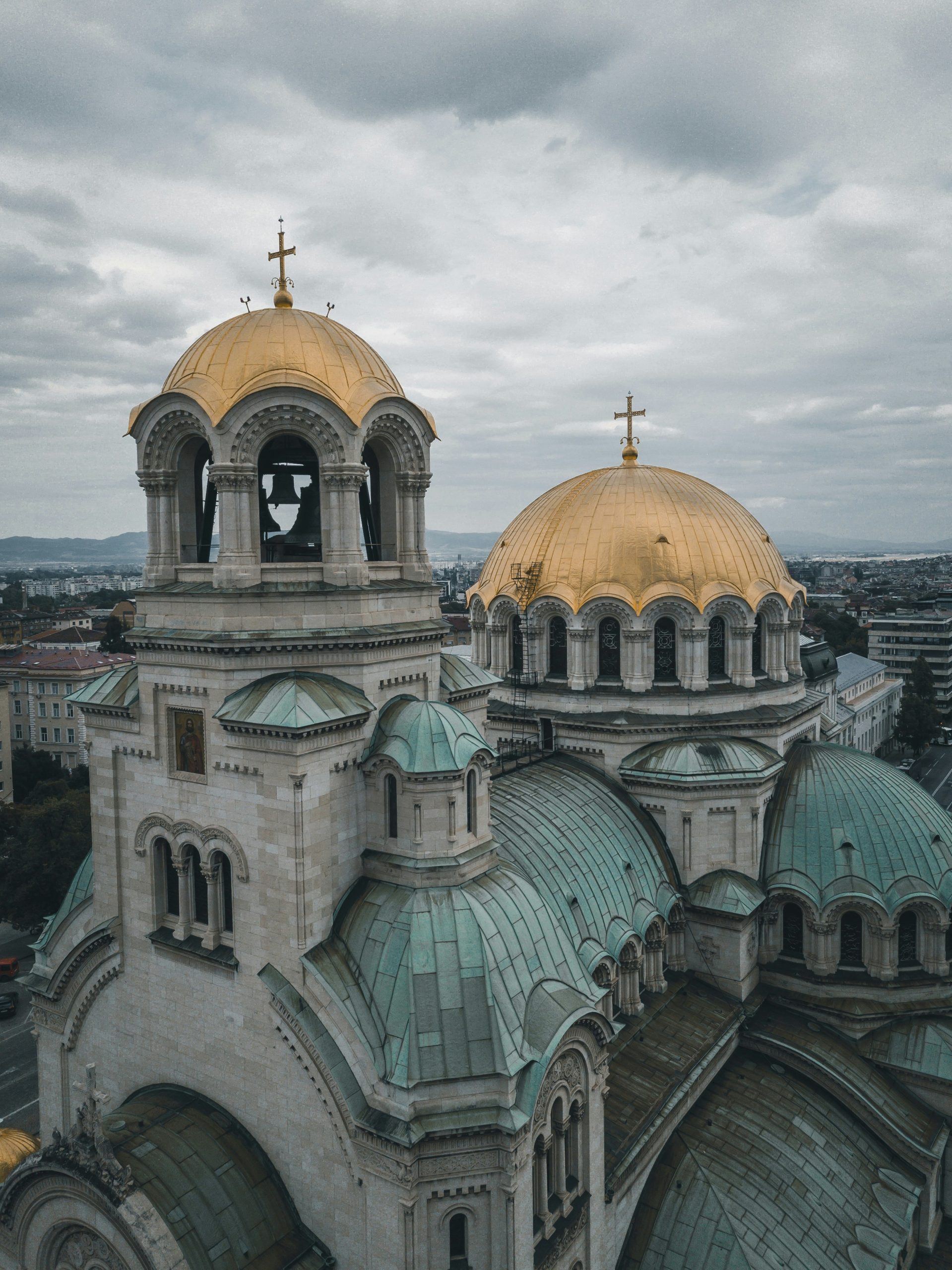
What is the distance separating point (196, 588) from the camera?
57.4 feet

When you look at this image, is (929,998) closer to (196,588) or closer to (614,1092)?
(614,1092)

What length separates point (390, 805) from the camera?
1745 cm

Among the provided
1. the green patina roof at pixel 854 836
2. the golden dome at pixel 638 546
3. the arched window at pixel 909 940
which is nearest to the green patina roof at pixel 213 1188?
the green patina roof at pixel 854 836

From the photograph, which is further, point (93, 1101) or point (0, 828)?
point (0, 828)

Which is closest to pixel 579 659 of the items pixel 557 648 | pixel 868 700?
pixel 557 648

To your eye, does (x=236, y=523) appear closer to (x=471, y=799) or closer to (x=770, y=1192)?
(x=471, y=799)

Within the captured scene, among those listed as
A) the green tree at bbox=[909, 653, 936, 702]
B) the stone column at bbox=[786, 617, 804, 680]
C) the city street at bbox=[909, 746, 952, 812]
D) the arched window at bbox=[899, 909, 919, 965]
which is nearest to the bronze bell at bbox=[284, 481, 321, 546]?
the stone column at bbox=[786, 617, 804, 680]

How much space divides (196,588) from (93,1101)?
941cm

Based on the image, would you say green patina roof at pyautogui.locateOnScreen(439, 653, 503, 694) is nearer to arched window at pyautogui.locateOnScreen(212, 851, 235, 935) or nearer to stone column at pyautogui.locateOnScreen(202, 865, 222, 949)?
arched window at pyautogui.locateOnScreen(212, 851, 235, 935)

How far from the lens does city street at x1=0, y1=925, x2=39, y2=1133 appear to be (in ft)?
101

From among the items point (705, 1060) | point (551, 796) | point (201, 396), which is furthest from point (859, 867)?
point (201, 396)

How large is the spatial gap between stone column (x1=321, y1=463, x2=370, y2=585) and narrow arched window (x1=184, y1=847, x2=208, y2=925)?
662 centimetres

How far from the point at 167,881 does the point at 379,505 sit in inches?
380

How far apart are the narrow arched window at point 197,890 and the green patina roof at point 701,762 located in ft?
45.1
